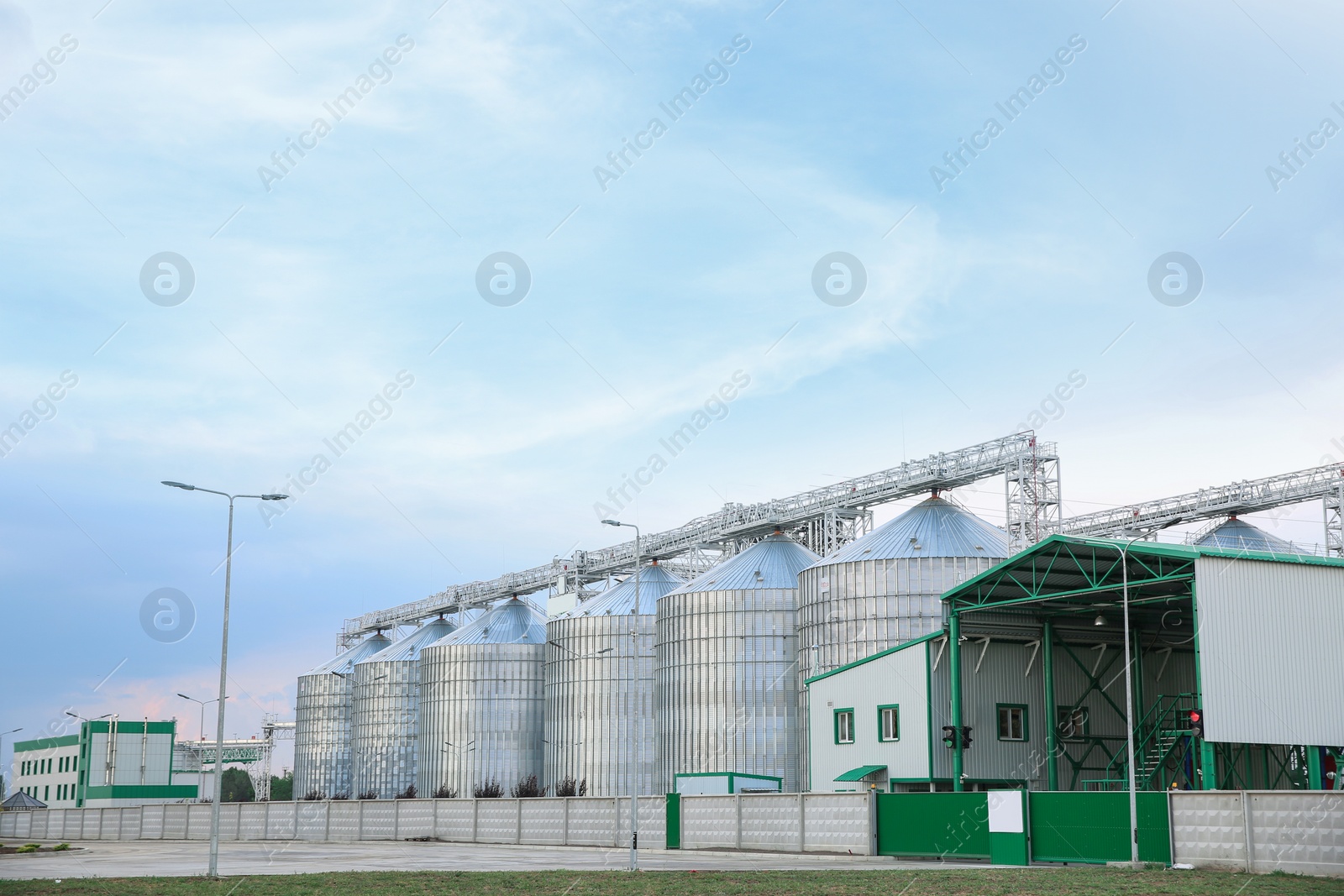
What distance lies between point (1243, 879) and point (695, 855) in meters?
19.9

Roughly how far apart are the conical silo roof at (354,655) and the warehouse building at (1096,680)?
72.9 metres

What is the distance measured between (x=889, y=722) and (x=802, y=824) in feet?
31.7

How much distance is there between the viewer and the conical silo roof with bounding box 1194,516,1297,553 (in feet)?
239

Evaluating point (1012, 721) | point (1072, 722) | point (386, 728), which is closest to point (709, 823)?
point (1012, 721)

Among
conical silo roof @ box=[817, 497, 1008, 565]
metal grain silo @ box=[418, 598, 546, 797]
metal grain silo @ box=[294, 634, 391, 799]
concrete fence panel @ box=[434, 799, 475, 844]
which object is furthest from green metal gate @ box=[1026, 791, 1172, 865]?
metal grain silo @ box=[294, 634, 391, 799]

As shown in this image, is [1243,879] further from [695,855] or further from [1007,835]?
[695,855]

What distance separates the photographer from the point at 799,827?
4472 centimetres

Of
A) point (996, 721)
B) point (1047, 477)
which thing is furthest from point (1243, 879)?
point (1047, 477)

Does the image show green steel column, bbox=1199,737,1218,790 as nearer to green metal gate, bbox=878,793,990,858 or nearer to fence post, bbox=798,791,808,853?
green metal gate, bbox=878,793,990,858

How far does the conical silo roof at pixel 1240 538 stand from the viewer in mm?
72812

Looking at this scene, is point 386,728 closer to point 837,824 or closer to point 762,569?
point 762,569

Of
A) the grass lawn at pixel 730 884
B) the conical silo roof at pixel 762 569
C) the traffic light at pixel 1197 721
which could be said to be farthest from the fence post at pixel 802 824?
the conical silo roof at pixel 762 569

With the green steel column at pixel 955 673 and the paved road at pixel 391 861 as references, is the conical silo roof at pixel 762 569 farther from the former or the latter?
the paved road at pixel 391 861

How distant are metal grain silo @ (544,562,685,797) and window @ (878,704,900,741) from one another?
1202 inches
